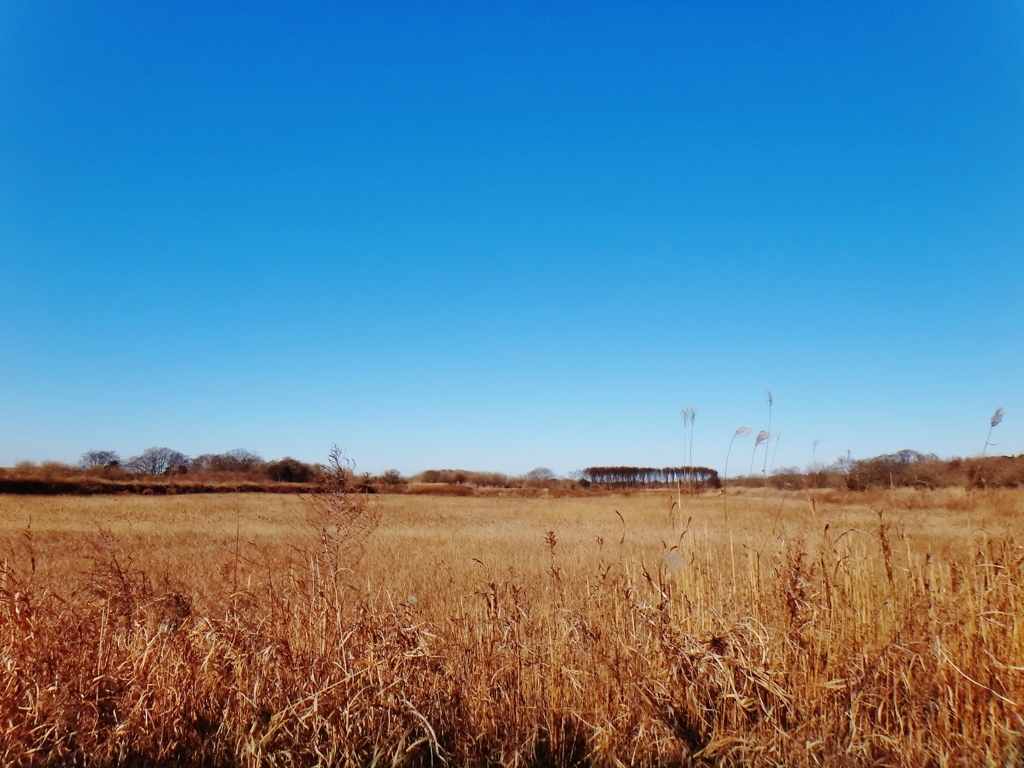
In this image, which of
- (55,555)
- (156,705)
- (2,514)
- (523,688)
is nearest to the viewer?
(156,705)

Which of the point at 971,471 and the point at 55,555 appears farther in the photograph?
the point at 55,555

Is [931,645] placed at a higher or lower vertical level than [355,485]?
lower

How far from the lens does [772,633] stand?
4.54 m

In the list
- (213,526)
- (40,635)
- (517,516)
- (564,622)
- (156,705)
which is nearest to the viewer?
(156,705)

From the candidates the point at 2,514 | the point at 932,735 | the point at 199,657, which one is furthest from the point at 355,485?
the point at 2,514

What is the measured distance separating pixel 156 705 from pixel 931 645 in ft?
18.0

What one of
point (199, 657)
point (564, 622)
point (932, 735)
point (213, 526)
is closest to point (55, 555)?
point (213, 526)

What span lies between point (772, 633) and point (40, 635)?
5697 millimetres

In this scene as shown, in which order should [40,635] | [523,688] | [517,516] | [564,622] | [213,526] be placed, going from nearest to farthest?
[523,688]
[40,635]
[564,622]
[213,526]
[517,516]

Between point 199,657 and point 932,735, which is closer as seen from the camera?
point 932,735

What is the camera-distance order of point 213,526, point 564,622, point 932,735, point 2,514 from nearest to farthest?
point 932,735, point 564,622, point 213,526, point 2,514

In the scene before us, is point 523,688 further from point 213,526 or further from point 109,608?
point 213,526

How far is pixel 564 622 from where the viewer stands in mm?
4926

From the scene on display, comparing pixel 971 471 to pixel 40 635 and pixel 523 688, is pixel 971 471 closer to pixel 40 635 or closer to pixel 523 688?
pixel 523 688
